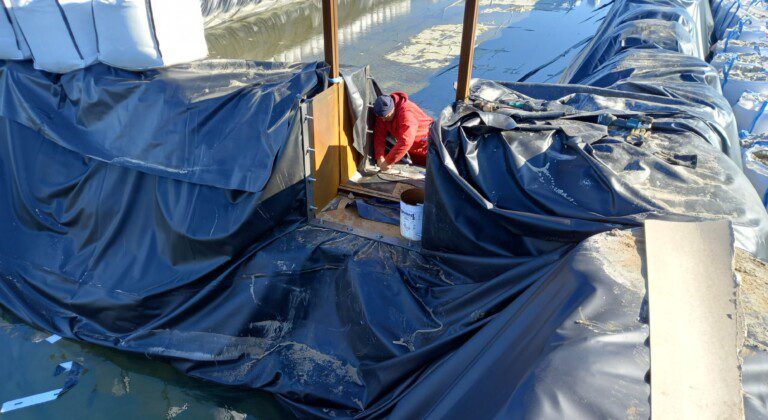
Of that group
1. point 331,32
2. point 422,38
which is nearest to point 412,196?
point 331,32

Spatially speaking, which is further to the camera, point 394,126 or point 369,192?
point 394,126

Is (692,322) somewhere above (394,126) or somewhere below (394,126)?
above

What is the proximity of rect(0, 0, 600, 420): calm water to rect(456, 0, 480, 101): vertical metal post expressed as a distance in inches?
81.5

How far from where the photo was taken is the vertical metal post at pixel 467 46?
2432 mm

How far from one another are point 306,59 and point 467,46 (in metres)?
6.03

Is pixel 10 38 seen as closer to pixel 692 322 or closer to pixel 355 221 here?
pixel 355 221

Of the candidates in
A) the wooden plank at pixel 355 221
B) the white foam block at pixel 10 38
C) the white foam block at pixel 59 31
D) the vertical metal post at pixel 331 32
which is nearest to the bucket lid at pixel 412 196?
the wooden plank at pixel 355 221

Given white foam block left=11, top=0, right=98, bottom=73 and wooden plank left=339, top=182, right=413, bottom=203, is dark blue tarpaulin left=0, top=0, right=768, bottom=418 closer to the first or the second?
white foam block left=11, top=0, right=98, bottom=73

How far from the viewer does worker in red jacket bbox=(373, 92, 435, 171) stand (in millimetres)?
3242

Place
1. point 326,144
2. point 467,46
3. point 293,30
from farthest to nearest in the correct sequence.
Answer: point 293,30
point 326,144
point 467,46

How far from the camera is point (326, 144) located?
114 inches

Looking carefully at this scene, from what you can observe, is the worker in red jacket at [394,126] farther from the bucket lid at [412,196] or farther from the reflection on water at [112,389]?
the reflection on water at [112,389]

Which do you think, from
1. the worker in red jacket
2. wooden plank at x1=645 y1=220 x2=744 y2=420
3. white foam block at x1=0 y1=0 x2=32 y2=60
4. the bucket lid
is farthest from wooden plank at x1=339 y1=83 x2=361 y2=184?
white foam block at x1=0 y1=0 x2=32 y2=60

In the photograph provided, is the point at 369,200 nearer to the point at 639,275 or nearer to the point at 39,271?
the point at 639,275
